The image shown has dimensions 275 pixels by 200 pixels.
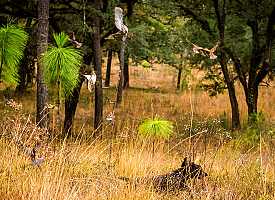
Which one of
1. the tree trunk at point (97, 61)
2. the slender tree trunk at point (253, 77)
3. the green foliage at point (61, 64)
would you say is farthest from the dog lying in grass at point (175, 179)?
the slender tree trunk at point (253, 77)

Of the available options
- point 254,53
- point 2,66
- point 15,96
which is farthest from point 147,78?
point 2,66

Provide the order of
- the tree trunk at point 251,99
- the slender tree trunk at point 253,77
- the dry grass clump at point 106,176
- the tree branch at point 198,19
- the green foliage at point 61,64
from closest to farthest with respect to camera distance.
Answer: the dry grass clump at point 106,176
the green foliage at point 61,64
the slender tree trunk at point 253,77
the tree trunk at point 251,99
the tree branch at point 198,19

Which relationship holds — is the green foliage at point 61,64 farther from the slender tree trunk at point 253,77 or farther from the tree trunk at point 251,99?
the tree trunk at point 251,99

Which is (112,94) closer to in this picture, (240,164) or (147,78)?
(147,78)

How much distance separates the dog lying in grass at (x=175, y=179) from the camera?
14.7 feet

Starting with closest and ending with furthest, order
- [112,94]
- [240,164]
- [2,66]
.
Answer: [240,164], [2,66], [112,94]

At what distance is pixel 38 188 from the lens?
3598 mm

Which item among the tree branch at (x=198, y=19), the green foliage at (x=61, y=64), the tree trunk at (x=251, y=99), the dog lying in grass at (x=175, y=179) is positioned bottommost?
the dog lying in grass at (x=175, y=179)

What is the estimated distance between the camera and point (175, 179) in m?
4.67

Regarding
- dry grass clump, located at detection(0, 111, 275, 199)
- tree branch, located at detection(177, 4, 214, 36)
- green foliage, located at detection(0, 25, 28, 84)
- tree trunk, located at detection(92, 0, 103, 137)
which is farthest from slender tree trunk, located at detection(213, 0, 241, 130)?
green foliage, located at detection(0, 25, 28, 84)

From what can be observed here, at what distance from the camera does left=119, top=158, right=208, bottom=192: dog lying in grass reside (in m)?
4.49

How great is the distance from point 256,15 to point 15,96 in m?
10.3

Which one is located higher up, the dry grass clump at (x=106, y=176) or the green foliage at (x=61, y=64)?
the green foliage at (x=61, y=64)

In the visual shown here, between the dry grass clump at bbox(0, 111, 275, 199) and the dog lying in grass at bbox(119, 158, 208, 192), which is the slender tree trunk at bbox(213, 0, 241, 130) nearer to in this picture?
the dry grass clump at bbox(0, 111, 275, 199)
